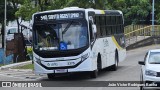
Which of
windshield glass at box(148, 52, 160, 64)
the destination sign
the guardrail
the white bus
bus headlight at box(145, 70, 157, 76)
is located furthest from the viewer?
the guardrail

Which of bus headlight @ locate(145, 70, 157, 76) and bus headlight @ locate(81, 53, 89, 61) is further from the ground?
bus headlight @ locate(145, 70, 157, 76)

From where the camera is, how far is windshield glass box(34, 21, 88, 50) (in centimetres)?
2078

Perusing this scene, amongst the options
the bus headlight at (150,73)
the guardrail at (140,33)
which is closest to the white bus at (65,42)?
the bus headlight at (150,73)

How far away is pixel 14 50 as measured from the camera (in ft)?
120

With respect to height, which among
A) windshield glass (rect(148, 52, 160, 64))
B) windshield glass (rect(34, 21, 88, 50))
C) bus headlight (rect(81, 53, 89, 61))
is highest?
windshield glass (rect(34, 21, 88, 50))

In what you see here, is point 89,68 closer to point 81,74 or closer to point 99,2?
point 81,74

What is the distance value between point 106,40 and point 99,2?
37.9 feet

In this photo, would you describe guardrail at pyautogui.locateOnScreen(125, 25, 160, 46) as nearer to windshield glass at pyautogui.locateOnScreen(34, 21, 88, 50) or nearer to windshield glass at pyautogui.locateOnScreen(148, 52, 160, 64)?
windshield glass at pyautogui.locateOnScreen(34, 21, 88, 50)

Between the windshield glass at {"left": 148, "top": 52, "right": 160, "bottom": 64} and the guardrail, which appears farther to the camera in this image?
the guardrail

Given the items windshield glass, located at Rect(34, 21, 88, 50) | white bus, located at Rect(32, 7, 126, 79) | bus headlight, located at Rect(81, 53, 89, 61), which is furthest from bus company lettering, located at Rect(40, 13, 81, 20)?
bus headlight, located at Rect(81, 53, 89, 61)

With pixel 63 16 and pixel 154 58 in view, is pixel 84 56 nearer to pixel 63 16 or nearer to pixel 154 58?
pixel 63 16

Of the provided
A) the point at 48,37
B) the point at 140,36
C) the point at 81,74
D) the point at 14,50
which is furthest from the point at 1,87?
the point at 140,36

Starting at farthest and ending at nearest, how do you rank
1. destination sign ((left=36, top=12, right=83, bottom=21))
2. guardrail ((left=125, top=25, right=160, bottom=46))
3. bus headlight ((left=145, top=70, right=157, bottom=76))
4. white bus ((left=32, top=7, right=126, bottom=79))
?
guardrail ((left=125, top=25, right=160, bottom=46)) → destination sign ((left=36, top=12, right=83, bottom=21)) → white bus ((left=32, top=7, right=126, bottom=79)) → bus headlight ((left=145, top=70, right=157, bottom=76))

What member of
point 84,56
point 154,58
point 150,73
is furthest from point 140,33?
point 150,73
